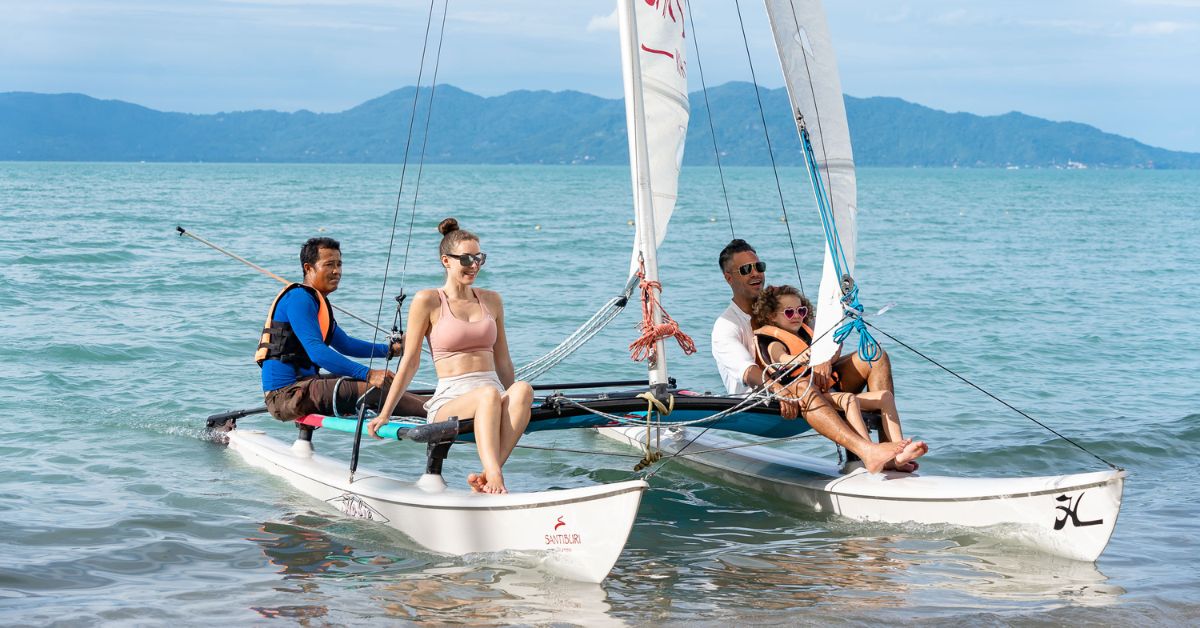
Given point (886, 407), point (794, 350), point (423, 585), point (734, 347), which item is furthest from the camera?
point (734, 347)

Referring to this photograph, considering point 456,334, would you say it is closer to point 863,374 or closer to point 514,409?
point 514,409

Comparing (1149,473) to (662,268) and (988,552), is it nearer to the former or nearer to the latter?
(988,552)

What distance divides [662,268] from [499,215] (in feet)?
70.7

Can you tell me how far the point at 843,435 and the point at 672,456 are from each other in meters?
0.95

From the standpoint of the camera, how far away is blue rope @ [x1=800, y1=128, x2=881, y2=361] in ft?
19.7

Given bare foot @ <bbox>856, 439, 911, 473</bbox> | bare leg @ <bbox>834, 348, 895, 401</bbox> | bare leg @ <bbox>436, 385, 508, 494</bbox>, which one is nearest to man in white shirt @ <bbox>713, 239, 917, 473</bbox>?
bare foot @ <bbox>856, 439, 911, 473</bbox>

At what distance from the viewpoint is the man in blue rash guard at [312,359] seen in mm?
6562

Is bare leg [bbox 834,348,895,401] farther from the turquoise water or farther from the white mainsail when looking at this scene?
the white mainsail

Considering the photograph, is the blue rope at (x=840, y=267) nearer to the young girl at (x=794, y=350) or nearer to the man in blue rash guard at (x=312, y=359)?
the young girl at (x=794, y=350)

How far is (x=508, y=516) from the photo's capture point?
215 inches

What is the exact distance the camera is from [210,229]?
110 ft

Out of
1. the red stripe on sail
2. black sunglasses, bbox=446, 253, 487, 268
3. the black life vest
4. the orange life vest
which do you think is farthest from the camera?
the red stripe on sail

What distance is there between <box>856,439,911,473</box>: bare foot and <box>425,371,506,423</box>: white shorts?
1.87 m

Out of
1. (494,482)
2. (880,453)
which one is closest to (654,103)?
(880,453)
